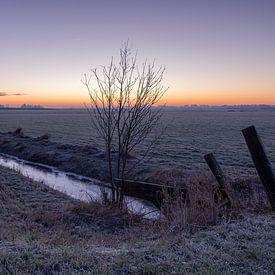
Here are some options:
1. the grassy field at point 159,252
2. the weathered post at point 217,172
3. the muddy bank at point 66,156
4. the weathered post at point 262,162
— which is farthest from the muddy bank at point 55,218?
the muddy bank at point 66,156

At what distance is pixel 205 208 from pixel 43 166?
21.0 meters

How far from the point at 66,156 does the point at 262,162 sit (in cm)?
2157

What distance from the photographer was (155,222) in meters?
8.86

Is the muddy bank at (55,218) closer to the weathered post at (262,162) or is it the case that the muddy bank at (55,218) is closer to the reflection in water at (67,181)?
the reflection in water at (67,181)

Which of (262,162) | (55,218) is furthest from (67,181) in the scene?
(262,162)

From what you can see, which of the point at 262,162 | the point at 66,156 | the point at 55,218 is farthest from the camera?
the point at 66,156

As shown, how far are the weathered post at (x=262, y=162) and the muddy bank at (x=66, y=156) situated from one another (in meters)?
12.5

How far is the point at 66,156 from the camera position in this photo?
1121 inches

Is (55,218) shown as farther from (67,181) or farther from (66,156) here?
(66,156)

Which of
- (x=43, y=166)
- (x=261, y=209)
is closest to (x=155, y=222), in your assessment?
(x=261, y=209)

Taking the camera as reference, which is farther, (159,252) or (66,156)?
(66,156)

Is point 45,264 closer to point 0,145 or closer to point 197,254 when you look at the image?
point 197,254

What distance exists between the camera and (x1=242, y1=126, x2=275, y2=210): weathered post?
27.6 feet

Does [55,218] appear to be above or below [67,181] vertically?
above
